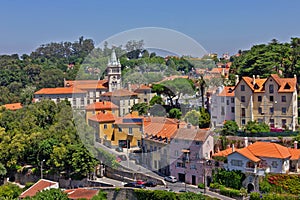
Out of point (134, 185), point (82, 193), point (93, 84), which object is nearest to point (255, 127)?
point (134, 185)

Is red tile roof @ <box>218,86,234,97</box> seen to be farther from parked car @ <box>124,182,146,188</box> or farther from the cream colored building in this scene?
parked car @ <box>124,182,146,188</box>

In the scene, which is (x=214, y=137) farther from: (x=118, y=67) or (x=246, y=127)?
(x=118, y=67)

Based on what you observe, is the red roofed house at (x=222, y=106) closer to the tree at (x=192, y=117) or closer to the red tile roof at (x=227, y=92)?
the red tile roof at (x=227, y=92)

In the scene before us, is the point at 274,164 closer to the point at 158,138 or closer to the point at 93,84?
the point at 158,138

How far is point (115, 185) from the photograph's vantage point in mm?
15688

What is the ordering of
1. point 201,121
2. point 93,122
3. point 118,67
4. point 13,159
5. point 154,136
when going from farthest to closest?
point 118,67, point 13,159, point 201,121, point 93,122, point 154,136

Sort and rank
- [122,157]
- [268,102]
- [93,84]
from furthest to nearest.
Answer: [93,84]
[268,102]
[122,157]

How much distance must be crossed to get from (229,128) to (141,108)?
317cm

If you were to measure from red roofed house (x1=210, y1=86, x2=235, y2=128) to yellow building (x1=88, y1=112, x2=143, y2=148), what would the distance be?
4.43 m

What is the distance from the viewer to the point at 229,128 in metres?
16.1

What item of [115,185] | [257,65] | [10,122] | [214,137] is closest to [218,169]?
[214,137]

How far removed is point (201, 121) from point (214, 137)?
2.49 feet

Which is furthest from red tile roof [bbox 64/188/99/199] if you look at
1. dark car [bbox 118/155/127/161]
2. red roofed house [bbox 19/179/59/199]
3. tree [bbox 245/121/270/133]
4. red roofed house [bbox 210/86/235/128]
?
tree [bbox 245/121/270/133]

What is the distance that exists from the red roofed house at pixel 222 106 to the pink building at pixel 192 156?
2.48m
